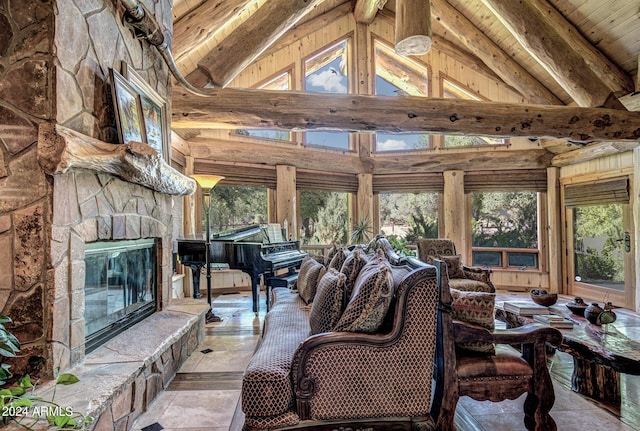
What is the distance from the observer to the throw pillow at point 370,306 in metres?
1.74

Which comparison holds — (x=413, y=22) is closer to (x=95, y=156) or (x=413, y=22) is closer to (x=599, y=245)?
(x=95, y=156)

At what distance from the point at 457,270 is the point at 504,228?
2390 mm

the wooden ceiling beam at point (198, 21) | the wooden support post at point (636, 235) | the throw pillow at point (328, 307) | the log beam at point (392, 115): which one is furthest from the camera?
the wooden support post at point (636, 235)

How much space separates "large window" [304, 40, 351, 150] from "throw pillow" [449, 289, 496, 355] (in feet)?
16.2

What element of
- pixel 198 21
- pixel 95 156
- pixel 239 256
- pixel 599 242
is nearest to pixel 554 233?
pixel 599 242

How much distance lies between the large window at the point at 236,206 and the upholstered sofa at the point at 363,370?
4174mm

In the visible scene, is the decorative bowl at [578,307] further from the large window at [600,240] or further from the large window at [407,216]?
the large window at [407,216]

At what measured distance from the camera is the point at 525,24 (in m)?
4.15

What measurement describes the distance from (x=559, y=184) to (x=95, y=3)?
6929 mm

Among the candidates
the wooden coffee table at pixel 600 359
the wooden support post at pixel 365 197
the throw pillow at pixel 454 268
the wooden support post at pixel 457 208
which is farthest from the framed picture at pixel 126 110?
the wooden support post at pixel 457 208

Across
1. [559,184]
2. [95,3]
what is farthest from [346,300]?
[559,184]

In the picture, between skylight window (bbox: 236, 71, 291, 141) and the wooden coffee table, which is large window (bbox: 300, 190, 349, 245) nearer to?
skylight window (bbox: 236, 71, 291, 141)

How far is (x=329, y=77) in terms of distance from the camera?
259 inches

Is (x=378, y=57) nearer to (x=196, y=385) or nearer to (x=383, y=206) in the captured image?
(x=383, y=206)
